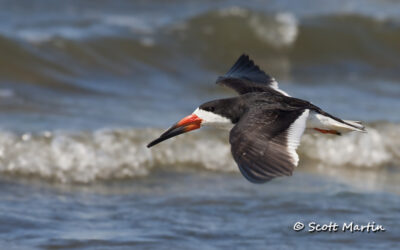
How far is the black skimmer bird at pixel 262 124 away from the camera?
16.2 ft

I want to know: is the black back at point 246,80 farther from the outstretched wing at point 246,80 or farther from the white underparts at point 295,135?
the white underparts at point 295,135

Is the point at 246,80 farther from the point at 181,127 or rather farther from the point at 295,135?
the point at 295,135

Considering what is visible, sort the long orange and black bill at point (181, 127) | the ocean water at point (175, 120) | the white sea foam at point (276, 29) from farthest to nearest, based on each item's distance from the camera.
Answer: the white sea foam at point (276, 29), the ocean water at point (175, 120), the long orange and black bill at point (181, 127)

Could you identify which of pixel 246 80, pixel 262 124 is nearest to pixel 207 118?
pixel 262 124

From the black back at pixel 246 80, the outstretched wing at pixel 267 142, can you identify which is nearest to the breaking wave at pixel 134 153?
the black back at pixel 246 80

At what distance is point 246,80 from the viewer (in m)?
7.24

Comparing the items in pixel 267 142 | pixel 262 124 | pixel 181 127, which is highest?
pixel 181 127

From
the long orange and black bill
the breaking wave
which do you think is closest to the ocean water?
the breaking wave

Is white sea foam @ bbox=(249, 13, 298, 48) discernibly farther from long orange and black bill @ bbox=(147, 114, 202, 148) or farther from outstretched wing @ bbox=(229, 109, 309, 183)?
outstretched wing @ bbox=(229, 109, 309, 183)

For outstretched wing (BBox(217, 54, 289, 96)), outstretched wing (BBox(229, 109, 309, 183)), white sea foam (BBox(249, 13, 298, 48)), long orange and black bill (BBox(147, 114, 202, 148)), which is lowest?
A: outstretched wing (BBox(229, 109, 309, 183))

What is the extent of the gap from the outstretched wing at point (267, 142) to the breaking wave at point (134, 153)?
2914 mm

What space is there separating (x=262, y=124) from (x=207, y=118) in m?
0.63

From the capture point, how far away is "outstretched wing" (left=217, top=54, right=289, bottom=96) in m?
7.02

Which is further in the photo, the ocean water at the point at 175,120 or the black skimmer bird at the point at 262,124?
the ocean water at the point at 175,120
